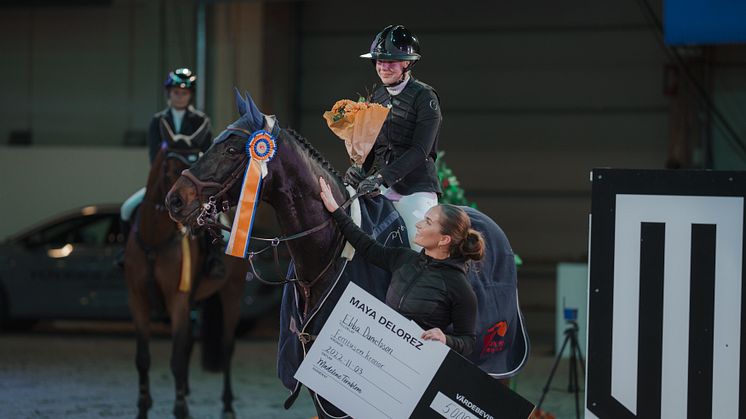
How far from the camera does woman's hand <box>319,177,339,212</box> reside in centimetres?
448

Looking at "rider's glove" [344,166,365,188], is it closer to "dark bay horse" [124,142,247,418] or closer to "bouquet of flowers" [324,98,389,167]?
"bouquet of flowers" [324,98,389,167]

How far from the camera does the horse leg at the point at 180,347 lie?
7363mm

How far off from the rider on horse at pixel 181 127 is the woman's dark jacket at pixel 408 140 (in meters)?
2.73

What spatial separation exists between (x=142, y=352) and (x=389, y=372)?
148 inches

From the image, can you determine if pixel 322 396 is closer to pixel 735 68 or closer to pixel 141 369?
pixel 141 369

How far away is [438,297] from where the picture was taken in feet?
13.5

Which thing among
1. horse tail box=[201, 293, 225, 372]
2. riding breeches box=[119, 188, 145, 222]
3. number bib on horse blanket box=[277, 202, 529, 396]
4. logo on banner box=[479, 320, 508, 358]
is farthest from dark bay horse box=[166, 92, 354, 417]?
horse tail box=[201, 293, 225, 372]

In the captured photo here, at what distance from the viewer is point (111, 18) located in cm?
1427

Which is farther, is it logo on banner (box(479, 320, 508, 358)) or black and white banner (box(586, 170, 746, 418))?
logo on banner (box(479, 320, 508, 358))

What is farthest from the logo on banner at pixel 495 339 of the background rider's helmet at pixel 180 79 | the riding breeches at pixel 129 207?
the riding breeches at pixel 129 207

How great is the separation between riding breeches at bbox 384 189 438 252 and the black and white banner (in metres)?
0.82

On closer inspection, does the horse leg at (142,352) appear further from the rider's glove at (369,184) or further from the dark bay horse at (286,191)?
the rider's glove at (369,184)

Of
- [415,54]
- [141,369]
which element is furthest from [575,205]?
[415,54]

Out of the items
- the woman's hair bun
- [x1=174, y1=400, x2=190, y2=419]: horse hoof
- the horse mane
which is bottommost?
[x1=174, y1=400, x2=190, y2=419]: horse hoof
